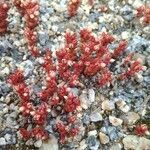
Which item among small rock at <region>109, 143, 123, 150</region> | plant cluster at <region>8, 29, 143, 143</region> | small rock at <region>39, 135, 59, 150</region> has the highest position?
plant cluster at <region>8, 29, 143, 143</region>

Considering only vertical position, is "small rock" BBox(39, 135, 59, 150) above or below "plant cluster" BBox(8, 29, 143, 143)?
below

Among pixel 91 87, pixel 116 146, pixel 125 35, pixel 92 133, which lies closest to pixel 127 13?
pixel 125 35

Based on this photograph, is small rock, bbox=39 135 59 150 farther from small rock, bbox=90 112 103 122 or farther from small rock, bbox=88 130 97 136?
small rock, bbox=90 112 103 122

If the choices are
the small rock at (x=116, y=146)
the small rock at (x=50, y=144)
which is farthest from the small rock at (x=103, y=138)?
the small rock at (x=50, y=144)

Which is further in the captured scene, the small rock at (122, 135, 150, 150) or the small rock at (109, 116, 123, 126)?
the small rock at (109, 116, 123, 126)

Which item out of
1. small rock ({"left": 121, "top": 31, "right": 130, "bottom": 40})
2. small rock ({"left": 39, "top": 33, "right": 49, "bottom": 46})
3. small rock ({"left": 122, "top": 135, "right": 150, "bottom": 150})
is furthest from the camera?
small rock ({"left": 121, "top": 31, "right": 130, "bottom": 40})

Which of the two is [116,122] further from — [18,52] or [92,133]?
[18,52]

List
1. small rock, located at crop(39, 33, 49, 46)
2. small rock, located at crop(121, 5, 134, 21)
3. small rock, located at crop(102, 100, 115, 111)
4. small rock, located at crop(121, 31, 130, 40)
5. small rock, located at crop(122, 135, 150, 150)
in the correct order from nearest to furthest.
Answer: small rock, located at crop(122, 135, 150, 150), small rock, located at crop(102, 100, 115, 111), small rock, located at crop(39, 33, 49, 46), small rock, located at crop(121, 31, 130, 40), small rock, located at crop(121, 5, 134, 21)

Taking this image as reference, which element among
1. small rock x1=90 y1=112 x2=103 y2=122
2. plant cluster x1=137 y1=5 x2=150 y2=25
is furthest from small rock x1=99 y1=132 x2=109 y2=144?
plant cluster x1=137 y1=5 x2=150 y2=25

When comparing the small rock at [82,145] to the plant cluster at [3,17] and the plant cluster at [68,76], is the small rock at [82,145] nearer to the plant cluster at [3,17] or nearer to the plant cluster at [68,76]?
the plant cluster at [68,76]
